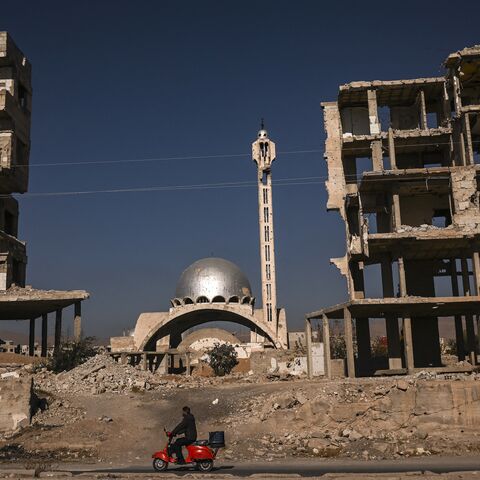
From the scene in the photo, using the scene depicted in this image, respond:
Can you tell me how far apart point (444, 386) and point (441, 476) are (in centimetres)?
833

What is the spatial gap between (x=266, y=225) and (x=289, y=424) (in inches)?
1691

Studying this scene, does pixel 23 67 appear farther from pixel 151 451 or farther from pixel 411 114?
pixel 151 451

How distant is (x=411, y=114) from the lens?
38.2 m

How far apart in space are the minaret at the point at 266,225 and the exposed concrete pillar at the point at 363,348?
75.7ft

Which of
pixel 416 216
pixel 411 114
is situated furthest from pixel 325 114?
pixel 416 216

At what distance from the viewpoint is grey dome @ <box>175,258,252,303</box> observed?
203 feet

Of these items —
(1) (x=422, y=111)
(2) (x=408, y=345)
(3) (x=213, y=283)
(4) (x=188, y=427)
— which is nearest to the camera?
(4) (x=188, y=427)

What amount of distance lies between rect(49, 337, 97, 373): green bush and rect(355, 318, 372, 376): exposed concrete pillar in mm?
14475

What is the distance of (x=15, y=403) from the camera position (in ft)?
69.9

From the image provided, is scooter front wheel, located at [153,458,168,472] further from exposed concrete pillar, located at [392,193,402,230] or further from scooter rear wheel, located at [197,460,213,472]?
exposed concrete pillar, located at [392,193,402,230]

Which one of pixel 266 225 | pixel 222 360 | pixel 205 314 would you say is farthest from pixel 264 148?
pixel 222 360

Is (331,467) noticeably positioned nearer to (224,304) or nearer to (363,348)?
(363,348)

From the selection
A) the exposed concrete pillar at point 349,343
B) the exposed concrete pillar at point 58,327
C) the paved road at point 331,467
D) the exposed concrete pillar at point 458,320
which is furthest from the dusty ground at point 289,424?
the exposed concrete pillar at point 458,320

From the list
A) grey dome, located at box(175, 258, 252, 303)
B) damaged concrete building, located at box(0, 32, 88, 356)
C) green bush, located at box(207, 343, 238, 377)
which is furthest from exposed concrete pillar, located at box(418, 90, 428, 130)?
grey dome, located at box(175, 258, 252, 303)
